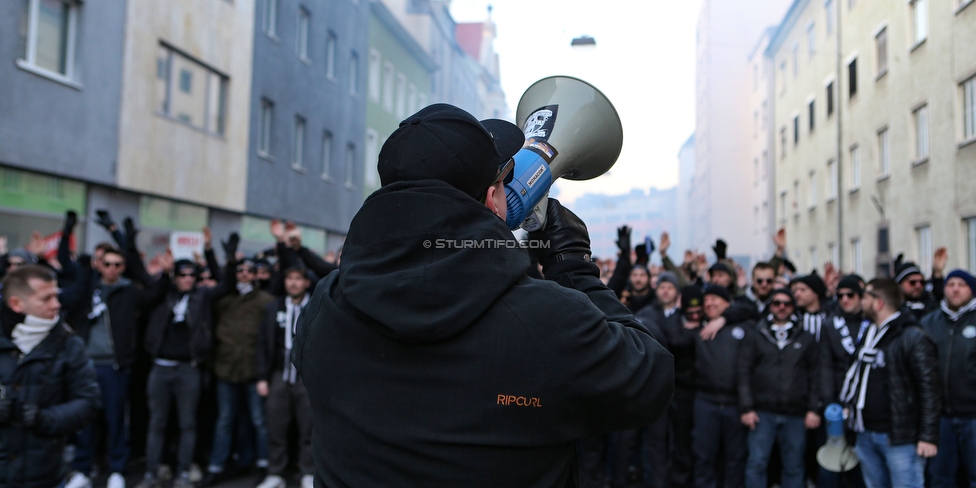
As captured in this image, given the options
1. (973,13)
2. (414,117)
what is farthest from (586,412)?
(973,13)

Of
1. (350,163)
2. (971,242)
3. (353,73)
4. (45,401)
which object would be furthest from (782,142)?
(45,401)

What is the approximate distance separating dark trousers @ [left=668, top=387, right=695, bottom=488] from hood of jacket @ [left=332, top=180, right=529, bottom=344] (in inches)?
214

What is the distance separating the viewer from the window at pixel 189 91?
11914 millimetres

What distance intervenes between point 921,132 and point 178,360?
559 inches

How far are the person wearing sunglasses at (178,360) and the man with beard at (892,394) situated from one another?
17.9 ft

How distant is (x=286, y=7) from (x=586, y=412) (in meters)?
15.2

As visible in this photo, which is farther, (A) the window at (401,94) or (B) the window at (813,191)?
(B) the window at (813,191)

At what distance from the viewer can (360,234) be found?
4.73ft

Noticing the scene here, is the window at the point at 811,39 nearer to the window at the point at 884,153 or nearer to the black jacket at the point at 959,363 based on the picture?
the window at the point at 884,153

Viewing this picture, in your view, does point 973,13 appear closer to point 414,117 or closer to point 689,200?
point 414,117

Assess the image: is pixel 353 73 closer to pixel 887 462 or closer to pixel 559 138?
pixel 887 462

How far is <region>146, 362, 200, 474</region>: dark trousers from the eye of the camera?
6.28m

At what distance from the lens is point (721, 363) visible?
6102mm

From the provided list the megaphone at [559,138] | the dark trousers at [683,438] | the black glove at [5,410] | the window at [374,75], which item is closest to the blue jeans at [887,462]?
the dark trousers at [683,438]
